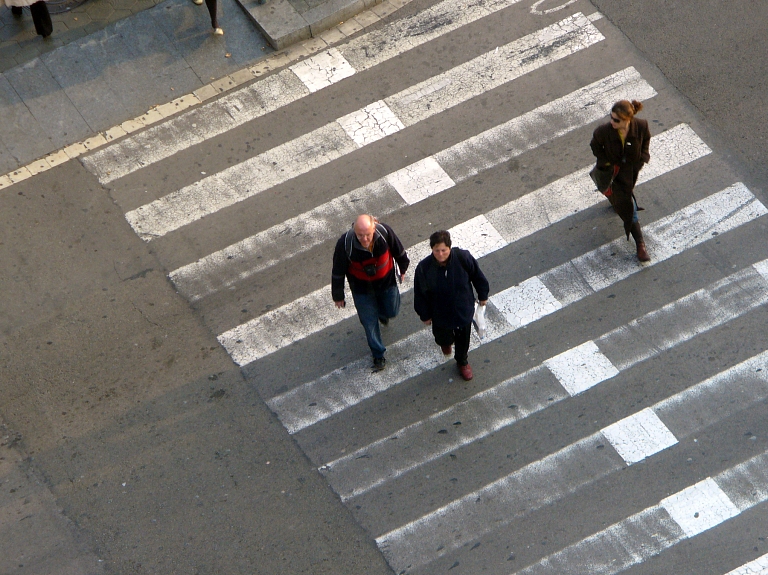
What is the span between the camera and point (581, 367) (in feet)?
29.4

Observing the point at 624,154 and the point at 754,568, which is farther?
the point at 624,154

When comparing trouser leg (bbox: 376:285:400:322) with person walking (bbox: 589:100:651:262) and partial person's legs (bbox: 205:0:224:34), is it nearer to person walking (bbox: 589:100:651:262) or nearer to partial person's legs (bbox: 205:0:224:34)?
person walking (bbox: 589:100:651:262)

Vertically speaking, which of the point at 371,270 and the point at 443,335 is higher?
the point at 371,270

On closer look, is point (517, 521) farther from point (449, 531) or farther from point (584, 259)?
point (584, 259)

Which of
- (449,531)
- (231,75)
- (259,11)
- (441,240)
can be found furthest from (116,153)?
(449,531)

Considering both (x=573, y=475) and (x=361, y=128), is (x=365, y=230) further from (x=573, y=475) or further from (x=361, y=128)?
(x=361, y=128)

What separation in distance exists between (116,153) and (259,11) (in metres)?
2.71

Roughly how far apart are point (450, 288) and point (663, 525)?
8.60ft

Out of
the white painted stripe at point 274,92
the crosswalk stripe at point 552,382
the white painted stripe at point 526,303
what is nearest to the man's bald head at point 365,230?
the crosswalk stripe at point 552,382

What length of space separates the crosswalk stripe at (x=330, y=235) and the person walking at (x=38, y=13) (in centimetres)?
428

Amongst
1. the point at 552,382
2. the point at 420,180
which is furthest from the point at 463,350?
the point at 420,180

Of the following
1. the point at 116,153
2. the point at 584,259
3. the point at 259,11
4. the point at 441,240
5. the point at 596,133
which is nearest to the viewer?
the point at 441,240

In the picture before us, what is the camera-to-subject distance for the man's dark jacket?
322 inches

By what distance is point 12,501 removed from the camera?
8.55 m
